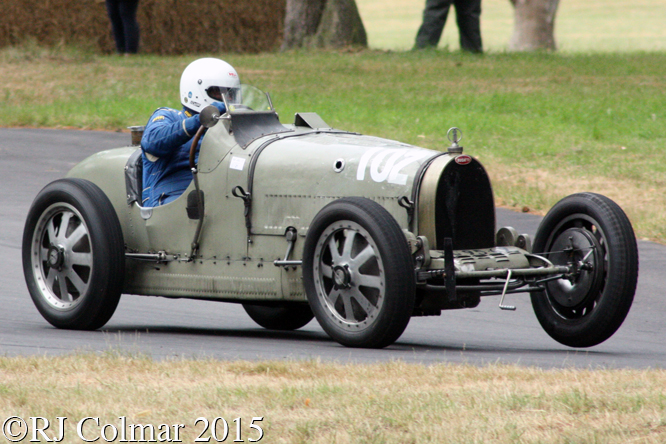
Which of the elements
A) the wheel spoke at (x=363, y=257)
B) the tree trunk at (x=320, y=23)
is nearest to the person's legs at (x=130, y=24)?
the tree trunk at (x=320, y=23)

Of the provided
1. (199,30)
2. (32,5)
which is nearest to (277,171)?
(32,5)

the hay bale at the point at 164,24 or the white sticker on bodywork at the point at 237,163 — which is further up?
the hay bale at the point at 164,24

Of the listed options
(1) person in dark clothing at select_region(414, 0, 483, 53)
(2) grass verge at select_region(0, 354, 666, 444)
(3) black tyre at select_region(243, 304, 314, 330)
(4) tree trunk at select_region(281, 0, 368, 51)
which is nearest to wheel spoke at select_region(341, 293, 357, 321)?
(2) grass verge at select_region(0, 354, 666, 444)

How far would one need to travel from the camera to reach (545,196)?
43.0 ft

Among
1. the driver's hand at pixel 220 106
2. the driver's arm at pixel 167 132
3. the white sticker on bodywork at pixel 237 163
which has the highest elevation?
the driver's hand at pixel 220 106

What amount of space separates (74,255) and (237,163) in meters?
1.28

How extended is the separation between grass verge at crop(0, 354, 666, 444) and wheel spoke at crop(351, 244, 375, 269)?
0.88 m

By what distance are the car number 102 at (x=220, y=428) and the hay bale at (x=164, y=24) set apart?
2084 cm

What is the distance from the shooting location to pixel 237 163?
24.2 ft

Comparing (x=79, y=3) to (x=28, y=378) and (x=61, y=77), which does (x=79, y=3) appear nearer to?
(x=61, y=77)

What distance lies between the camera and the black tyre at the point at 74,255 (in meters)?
7.61

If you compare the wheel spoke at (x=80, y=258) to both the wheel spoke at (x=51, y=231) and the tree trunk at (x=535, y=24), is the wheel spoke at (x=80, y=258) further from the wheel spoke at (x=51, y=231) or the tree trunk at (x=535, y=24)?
the tree trunk at (x=535, y=24)

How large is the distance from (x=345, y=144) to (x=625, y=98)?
13.4 meters

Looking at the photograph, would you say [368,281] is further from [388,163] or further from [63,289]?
[63,289]
